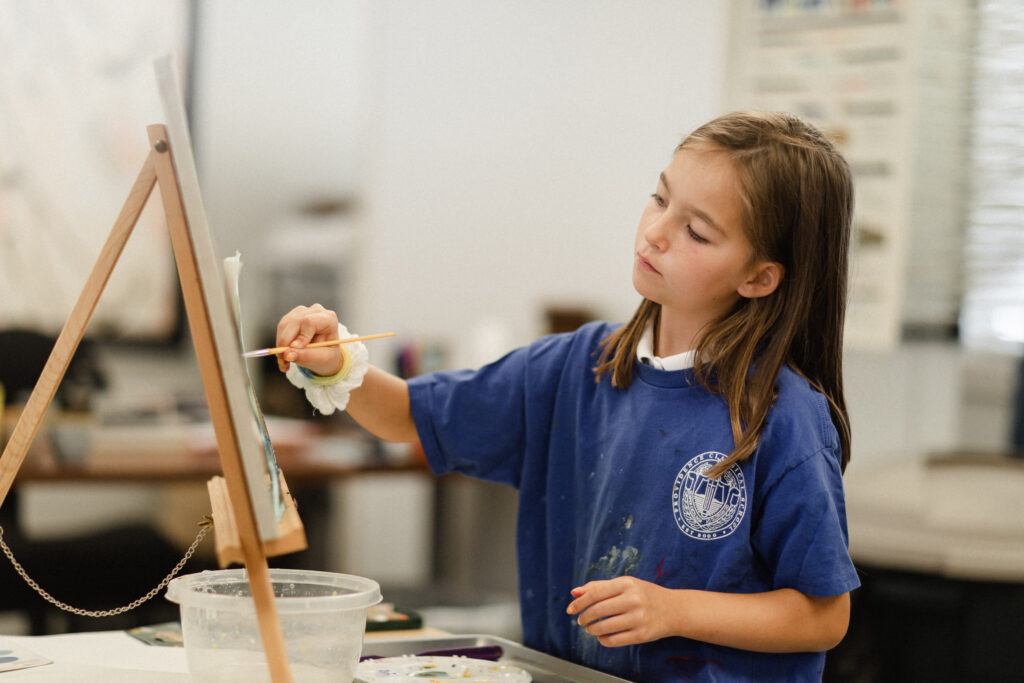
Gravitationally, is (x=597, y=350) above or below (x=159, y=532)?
above

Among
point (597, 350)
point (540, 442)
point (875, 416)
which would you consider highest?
point (597, 350)

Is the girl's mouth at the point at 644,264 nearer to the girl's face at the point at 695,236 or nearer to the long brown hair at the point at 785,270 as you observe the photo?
the girl's face at the point at 695,236

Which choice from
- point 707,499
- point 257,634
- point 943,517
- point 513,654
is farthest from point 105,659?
point 943,517

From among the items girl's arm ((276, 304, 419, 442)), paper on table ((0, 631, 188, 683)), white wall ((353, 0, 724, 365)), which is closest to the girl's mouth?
girl's arm ((276, 304, 419, 442))

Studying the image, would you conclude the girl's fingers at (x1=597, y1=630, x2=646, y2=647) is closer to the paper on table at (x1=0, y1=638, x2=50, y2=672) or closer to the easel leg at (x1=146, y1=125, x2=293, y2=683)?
the easel leg at (x1=146, y1=125, x2=293, y2=683)

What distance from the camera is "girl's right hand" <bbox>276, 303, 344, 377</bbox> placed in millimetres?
1141

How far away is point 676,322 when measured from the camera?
129cm

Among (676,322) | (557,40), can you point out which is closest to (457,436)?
(676,322)

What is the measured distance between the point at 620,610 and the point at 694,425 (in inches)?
10.1

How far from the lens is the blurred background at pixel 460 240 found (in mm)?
2707

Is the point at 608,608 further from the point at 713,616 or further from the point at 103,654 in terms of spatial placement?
the point at 103,654

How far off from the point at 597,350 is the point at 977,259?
6.19ft

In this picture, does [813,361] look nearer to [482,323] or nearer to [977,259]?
[977,259]

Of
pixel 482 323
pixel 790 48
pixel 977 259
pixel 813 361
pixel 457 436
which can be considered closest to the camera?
pixel 813 361
